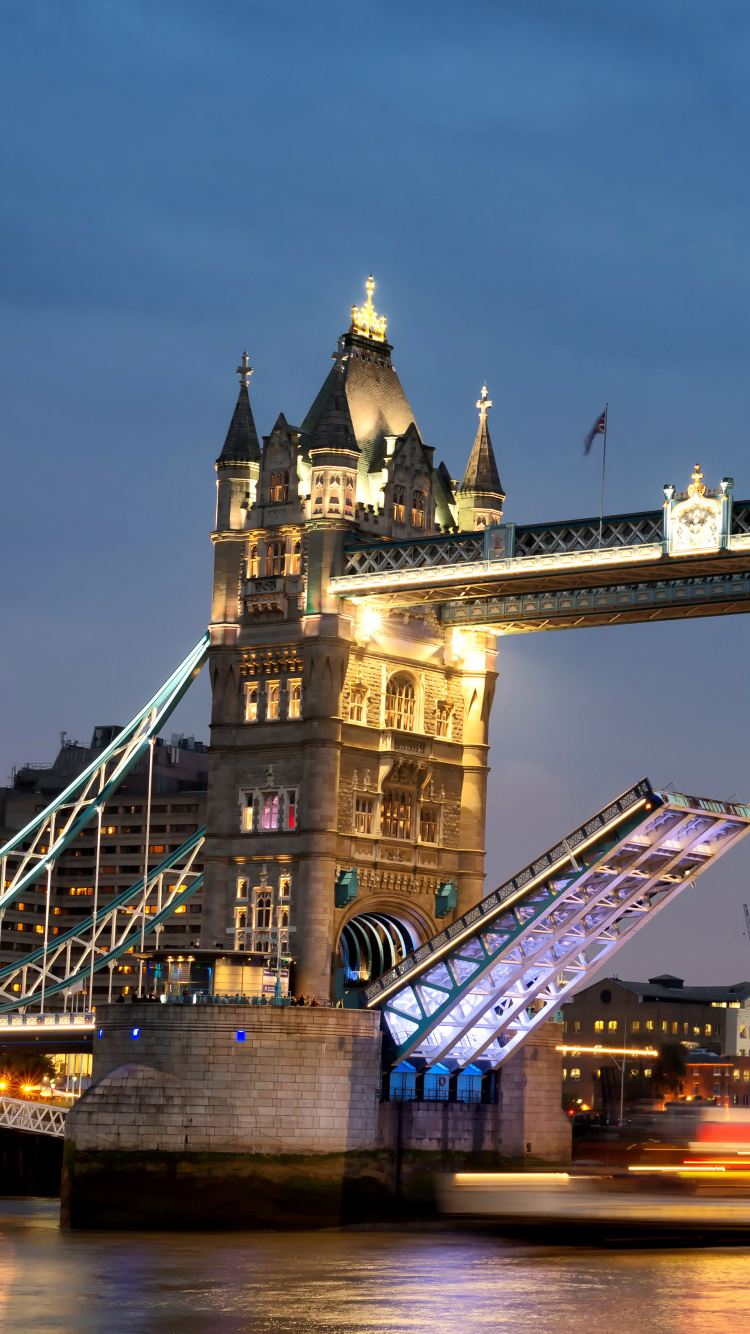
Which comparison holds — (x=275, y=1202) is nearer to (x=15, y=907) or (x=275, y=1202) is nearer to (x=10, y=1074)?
(x=10, y=1074)

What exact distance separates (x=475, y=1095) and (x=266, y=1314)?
88.0ft

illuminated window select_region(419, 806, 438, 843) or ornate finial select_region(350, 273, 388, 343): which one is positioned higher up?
ornate finial select_region(350, 273, 388, 343)

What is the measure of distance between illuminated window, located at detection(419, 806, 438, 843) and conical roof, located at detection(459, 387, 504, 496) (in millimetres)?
10689

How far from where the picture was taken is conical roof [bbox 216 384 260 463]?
71.3m

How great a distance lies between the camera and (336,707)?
220 feet

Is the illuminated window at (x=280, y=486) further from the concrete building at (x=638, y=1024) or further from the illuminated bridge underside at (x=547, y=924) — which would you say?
the concrete building at (x=638, y=1024)

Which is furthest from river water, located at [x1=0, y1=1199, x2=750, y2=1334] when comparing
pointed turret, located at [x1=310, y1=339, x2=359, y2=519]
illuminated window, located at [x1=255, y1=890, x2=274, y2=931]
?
pointed turret, located at [x1=310, y1=339, x2=359, y2=519]

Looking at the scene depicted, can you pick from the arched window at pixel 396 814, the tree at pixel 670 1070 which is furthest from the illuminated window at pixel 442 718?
the tree at pixel 670 1070

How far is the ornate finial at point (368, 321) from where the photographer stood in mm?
72938

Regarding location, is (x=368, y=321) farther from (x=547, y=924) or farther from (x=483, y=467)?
(x=547, y=924)

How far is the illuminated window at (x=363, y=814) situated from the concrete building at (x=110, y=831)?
70.3 meters

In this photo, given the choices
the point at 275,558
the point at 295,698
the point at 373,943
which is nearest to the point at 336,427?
the point at 275,558

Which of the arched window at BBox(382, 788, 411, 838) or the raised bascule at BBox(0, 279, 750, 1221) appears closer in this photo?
the raised bascule at BBox(0, 279, 750, 1221)

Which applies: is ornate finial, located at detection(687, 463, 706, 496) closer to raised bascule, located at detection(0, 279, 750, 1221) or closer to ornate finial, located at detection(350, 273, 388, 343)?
raised bascule, located at detection(0, 279, 750, 1221)
